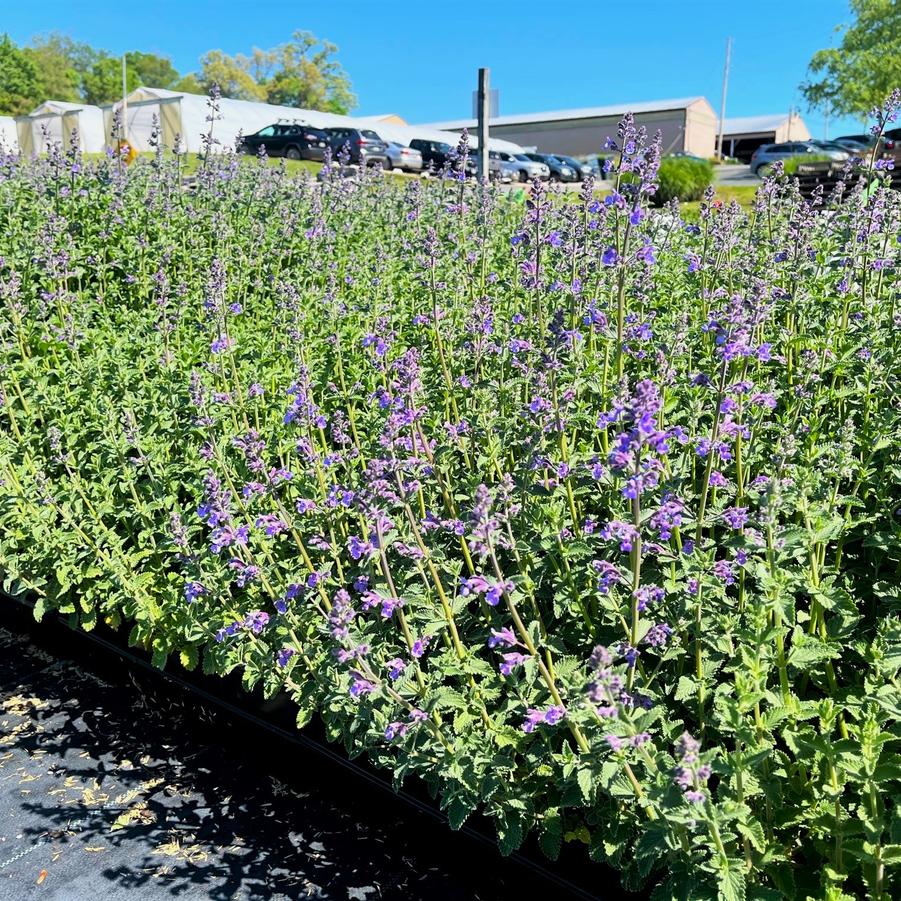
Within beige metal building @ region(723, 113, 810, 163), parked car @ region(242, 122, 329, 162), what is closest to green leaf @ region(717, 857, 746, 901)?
parked car @ region(242, 122, 329, 162)

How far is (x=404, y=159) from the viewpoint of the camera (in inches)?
1524

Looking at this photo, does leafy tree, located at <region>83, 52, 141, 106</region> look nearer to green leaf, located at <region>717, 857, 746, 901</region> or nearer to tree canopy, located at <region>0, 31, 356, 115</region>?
tree canopy, located at <region>0, 31, 356, 115</region>

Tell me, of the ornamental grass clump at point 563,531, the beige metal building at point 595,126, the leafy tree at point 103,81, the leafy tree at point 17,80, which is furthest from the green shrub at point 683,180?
the leafy tree at point 103,81

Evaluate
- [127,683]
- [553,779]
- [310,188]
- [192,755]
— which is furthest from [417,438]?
[310,188]

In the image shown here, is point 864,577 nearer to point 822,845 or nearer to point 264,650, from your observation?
point 822,845

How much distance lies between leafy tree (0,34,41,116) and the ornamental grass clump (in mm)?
107707

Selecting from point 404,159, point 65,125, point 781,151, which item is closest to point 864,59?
point 781,151

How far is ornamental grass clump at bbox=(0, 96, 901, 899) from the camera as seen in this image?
2.23 m

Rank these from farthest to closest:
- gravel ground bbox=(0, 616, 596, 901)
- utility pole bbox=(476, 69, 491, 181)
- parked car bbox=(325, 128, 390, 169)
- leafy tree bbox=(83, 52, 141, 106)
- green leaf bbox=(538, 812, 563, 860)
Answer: leafy tree bbox=(83, 52, 141, 106) → parked car bbox=(325, 128, 390, 169) → utility pole bbox=(476, 69, 491, 181) → gravel ground bbox=(0, 616, 596, 901) → green leaf bbox=(538, 812, 563, 860)

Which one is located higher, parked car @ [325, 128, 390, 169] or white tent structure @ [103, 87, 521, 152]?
white tent structure @ [103, 87, 521, 152]

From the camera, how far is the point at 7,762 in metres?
3.83

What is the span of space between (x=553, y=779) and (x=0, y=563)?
3137mm

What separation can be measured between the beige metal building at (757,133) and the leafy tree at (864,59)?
35316 millimetres

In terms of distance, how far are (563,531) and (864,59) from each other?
6009 cm
